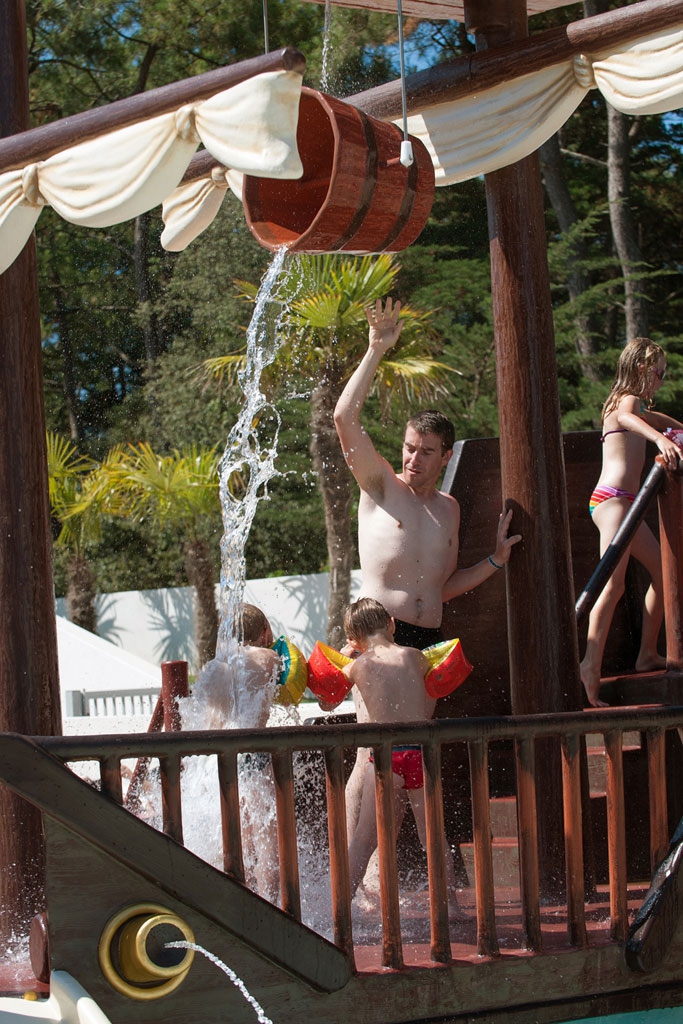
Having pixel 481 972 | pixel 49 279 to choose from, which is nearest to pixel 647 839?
pixel 481 972

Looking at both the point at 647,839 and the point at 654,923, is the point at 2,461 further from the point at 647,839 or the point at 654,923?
the point at 647,839

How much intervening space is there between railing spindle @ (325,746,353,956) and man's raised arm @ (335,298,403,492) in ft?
4.39

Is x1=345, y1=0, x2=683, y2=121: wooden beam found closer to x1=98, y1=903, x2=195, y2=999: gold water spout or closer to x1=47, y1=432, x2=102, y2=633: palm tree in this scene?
x1=98, y1=903, x2=195, y2=999: gold water spout

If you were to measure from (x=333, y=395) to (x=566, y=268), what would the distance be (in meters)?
5.83

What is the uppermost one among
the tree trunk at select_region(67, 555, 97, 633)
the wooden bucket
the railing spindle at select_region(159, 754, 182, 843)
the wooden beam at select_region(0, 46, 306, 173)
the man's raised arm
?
the wooden beam at select_region(0, 46, 306, 173)

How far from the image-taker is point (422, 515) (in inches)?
176

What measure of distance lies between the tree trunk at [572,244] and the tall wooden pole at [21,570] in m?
14.5

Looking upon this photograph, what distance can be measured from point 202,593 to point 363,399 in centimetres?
1156

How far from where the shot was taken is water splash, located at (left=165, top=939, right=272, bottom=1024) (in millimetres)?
2898

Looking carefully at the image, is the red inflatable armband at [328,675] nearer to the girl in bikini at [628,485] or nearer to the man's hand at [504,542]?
the man's hand at [504,542]

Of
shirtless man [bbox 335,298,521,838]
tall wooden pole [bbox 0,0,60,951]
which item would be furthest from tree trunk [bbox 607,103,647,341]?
tall wooden pole [bbox 0,0,60,951]

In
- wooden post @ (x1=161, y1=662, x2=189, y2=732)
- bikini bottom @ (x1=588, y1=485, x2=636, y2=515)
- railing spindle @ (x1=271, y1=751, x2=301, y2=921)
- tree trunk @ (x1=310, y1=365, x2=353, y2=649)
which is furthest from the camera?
tree trunk @ (x1=310, y1=365, x2=353, y2=649)

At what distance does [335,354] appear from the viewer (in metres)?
13.6

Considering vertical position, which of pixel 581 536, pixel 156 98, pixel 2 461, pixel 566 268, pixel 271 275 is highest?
pixel 566 268
